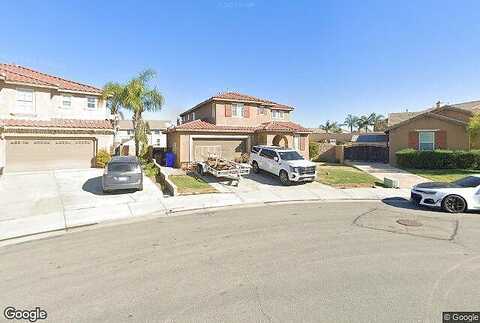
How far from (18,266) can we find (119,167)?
25.6 feet

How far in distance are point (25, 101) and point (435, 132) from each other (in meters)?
32.1

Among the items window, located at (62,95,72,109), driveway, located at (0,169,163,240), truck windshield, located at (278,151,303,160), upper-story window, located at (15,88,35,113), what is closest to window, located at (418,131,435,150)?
truck windshield, located at (278,151,303,160)

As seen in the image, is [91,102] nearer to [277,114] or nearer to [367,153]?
[277,114]

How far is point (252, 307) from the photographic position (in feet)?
13.3

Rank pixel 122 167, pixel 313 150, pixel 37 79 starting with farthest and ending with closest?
pixel 313 150, pixel 37 79, pixel 122 167

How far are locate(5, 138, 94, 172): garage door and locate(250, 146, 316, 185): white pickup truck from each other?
12479 mm

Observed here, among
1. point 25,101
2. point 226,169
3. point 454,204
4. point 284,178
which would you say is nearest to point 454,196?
point 454,204

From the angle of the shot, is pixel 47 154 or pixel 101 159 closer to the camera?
pixel 47 154

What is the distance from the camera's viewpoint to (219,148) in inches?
840

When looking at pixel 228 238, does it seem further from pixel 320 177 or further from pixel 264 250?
pixel 320 177

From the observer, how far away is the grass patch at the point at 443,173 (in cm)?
1739

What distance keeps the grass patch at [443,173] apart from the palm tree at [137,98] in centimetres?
2067

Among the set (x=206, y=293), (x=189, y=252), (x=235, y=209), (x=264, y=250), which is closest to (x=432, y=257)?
(x=264, y=250)

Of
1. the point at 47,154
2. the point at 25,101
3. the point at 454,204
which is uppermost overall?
the point at 25,101
